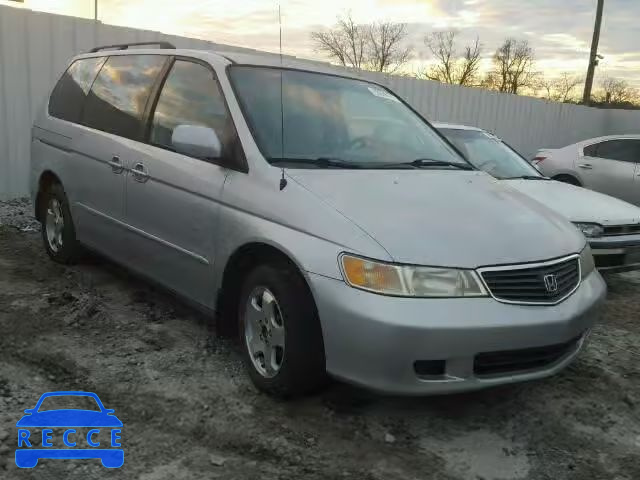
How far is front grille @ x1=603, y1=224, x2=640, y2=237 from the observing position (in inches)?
209

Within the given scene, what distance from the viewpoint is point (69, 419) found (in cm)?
291

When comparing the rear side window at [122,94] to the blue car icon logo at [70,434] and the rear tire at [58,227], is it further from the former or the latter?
the blue car icon logo at [70,434]

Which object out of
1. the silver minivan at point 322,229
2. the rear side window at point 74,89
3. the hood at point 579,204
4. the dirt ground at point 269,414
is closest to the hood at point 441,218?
the silver minivan at point 322,229

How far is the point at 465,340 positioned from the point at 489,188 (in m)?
1.29

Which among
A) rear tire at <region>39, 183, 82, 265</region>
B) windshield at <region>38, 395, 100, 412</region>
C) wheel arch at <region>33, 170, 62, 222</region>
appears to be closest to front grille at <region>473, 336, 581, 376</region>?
windshield at <region>38, 395, 100, 412</region>

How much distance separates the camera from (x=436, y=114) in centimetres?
1383

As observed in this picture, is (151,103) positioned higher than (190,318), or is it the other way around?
(151,103)

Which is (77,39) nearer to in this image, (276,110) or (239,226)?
(276,110)

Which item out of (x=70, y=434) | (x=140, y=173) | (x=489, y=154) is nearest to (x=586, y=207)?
(x=489, y=154)

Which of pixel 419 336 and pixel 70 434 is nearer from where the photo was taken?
pixel 419 336

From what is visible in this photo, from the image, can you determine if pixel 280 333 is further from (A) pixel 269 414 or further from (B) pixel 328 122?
(B) pixel 328 122

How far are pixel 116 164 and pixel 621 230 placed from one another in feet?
13.7

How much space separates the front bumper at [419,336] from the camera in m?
2.62

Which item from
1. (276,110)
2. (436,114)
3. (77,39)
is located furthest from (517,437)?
(436,114)
